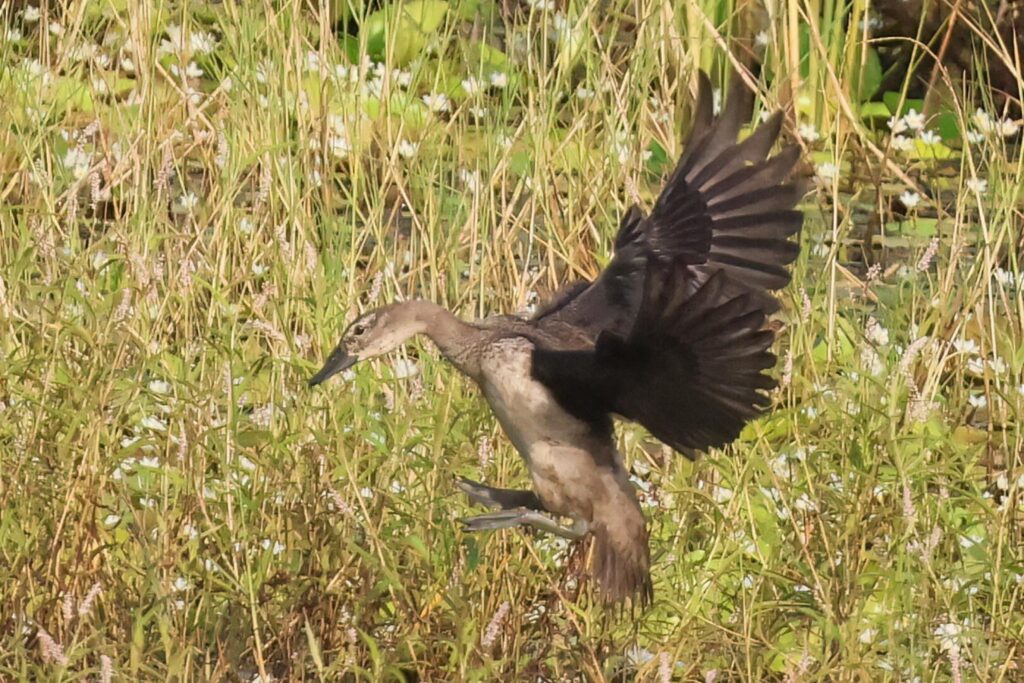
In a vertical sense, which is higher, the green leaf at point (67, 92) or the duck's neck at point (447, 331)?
the duck's neck at point (447, 331)

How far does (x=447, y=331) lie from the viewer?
9.11ft

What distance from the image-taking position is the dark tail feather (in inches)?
114

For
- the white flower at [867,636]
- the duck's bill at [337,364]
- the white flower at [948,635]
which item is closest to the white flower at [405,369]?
the duck's bill at [337,364]

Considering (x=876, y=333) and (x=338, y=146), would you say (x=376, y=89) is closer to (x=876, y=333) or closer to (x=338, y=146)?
(x=338, y=146)

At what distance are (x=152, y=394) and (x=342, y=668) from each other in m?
0.50

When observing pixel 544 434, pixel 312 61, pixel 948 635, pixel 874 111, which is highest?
pixel 544 434

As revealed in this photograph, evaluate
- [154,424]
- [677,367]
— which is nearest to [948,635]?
[677,367]

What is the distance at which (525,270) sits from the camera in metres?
3.83

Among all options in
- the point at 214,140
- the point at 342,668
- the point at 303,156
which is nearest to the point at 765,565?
the point at 342,668

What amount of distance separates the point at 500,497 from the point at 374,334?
321 mm

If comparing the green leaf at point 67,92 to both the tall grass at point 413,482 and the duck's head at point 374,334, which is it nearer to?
the tall grass at point 413,482

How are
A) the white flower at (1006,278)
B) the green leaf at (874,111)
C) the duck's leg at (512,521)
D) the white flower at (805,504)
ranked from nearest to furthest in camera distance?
the duck's leg at (512,521)
the white flower at (805,504)
the white flower at (1006,278)
the green leaf at (874,111)

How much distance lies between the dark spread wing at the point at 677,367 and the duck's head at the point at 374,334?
0.20 m

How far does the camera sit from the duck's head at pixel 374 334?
2.76 metres
